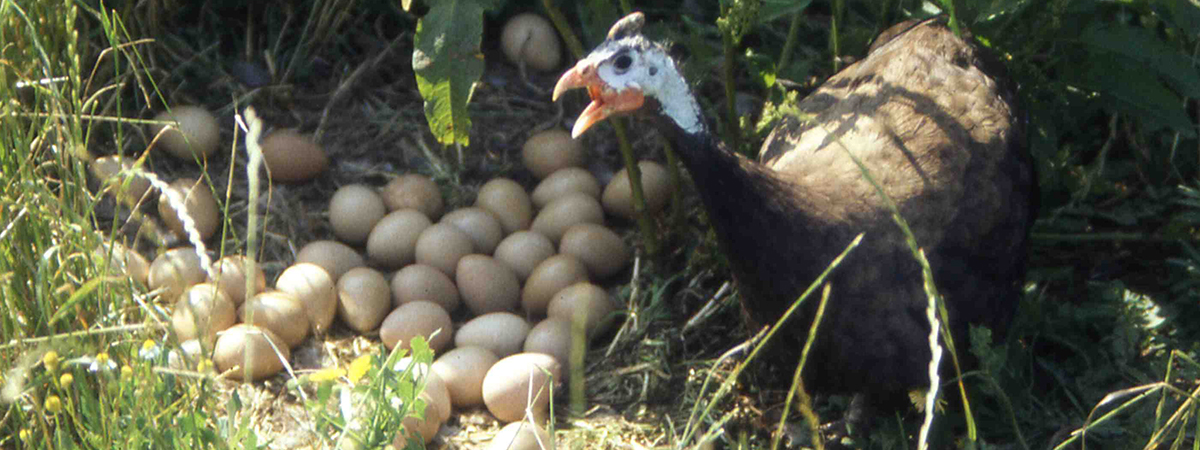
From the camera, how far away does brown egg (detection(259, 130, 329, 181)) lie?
9.60 ft

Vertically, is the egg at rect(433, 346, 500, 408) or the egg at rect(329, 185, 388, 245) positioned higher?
the egg at rect(329, 185, 388, 245)

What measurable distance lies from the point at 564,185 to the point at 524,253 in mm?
259

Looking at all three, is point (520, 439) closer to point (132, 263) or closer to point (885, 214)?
point (885, 214)

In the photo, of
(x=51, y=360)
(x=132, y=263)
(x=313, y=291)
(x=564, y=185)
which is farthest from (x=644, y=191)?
(x=51, y=360)

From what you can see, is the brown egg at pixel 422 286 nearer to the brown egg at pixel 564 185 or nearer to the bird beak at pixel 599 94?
the brown egg at pixel 564 185

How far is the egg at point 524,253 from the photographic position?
274 centimetres

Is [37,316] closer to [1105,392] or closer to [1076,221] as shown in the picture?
[1105,392]

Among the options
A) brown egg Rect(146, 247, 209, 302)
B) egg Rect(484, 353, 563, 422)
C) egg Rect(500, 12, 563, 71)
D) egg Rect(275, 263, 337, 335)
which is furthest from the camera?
egg Rect(500, 12, 563, 71)

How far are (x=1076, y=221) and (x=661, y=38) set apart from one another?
1.12 metres

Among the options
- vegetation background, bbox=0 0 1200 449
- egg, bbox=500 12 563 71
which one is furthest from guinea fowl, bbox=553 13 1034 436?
egg, bbox=500 12 563 71

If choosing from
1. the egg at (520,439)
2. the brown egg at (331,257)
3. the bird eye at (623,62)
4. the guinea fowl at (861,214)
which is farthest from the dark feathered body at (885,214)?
the brown egg at (331,257)

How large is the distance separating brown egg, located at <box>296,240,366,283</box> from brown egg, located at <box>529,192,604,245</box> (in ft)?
1.40

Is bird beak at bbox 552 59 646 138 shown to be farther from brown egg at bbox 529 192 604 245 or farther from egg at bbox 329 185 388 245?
egg at bbox 329 185 388 245

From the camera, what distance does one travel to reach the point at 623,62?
2.23m
